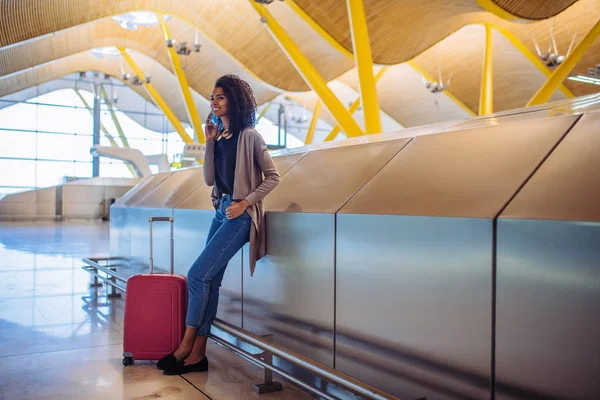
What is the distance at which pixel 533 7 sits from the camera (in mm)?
18719

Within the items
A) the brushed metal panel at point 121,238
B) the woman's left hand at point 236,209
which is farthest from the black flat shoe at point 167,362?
Result: the brushed metal panel at point 121,238

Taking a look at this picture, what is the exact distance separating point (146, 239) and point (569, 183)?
5235 mm

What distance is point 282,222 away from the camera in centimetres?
372

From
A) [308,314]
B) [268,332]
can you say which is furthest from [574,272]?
[268,332]

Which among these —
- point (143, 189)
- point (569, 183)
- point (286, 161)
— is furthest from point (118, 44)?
point (569, 183)

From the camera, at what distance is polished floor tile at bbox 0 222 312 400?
3207mm

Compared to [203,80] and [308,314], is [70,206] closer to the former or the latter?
[203,80]

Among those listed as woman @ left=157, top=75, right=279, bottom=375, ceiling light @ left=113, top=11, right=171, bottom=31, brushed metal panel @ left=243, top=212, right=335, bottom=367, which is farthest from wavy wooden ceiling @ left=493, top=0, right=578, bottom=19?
brushed metal panel @ left=243, top=212, right=335, bottom=367

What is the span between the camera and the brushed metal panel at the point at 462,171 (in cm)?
238

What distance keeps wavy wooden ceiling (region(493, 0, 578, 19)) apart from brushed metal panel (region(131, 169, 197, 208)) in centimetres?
1493

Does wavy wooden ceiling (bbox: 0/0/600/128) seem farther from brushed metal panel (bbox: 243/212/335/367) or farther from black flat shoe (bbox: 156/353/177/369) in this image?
black flat shoe (bbox: 156/353/177/369)

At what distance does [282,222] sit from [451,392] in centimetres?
169

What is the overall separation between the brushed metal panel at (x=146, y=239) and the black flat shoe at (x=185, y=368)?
6.91 ft

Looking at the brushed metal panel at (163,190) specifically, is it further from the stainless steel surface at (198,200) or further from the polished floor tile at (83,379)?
the polished floor tile at (83,379)
